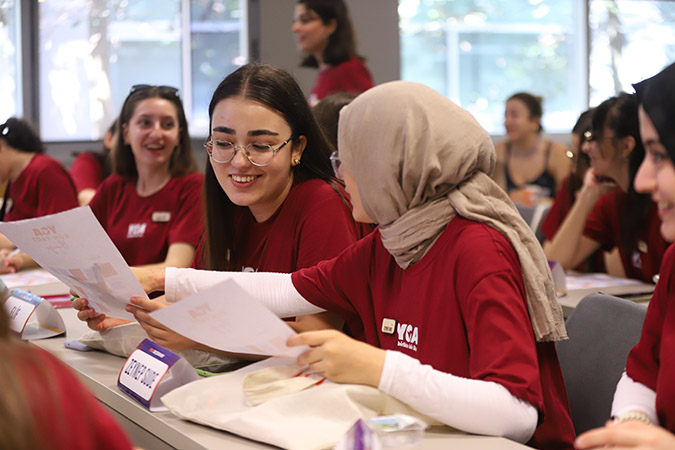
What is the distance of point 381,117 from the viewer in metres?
1.34

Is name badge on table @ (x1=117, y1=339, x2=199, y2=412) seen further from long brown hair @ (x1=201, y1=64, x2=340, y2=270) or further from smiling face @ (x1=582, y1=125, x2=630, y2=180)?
smiling face @ (x1=582, y1=125, x2=630, y2=180)

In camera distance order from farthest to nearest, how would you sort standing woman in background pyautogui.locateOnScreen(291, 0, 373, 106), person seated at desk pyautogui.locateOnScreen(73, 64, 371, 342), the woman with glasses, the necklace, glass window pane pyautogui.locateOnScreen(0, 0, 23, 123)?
the necklace, glass window pane pyautogui.locateOnScreen(0, 0, 23, 123), standing woman in background pyautogui.locateOnScreen(291, 0, 373, 106), the woman with glasses, person seated at desk pyautogui.locateOnScreen(73, 64, 371, 342)

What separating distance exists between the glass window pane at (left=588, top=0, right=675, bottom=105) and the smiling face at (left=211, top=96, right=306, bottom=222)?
256 inches

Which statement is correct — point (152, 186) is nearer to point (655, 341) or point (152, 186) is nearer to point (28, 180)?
point (28, 180)

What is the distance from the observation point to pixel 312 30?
175 inches

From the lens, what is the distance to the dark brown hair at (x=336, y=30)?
172 inches

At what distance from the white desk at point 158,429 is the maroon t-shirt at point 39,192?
1.84 metres

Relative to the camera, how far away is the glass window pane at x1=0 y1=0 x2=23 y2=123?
568cm

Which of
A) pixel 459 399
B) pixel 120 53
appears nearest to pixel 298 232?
pixel 459 399

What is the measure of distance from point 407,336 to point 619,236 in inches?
76.1

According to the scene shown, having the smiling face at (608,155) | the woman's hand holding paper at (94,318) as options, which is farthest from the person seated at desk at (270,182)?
the smiling face at (608,155)

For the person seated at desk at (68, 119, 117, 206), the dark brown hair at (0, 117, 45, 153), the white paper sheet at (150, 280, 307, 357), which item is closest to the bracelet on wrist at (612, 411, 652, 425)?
the white paper sheet at (150, 280, 307, 357)

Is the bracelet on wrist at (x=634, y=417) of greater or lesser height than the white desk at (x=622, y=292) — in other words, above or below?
above

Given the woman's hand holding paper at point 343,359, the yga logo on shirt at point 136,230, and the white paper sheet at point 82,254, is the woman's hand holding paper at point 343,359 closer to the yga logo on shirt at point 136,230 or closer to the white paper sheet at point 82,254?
the white paper sheet at point 82,254
